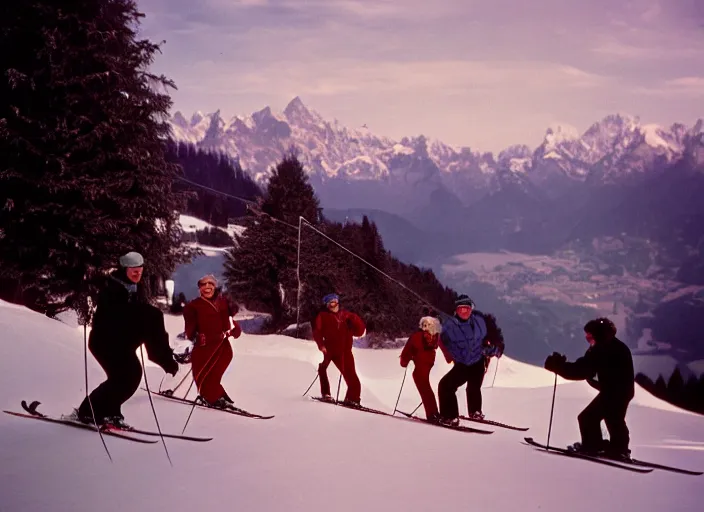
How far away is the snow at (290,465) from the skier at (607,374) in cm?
49

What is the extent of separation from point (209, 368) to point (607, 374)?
5115 mm

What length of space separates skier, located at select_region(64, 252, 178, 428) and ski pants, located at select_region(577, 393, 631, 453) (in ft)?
15.1

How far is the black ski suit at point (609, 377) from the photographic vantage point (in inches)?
303

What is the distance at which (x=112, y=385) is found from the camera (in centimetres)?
720

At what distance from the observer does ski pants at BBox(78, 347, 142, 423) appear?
7191mm

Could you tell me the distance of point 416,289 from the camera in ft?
206

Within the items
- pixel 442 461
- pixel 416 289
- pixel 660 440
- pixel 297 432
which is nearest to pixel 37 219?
pixel 297 432

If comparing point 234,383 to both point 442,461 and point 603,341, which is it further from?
point 603,341

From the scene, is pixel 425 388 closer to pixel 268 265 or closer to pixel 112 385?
pixel 112 385

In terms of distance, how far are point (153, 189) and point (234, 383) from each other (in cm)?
621

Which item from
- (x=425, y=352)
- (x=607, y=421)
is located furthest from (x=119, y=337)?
(x=607, y=421)

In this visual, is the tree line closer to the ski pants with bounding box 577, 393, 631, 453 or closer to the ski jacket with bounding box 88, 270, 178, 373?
the ski pants with bounding box 577, 393, 631, 453

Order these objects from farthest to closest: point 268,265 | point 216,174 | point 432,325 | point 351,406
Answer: point 216,174
point 268,265
point 351,406
point 432,325

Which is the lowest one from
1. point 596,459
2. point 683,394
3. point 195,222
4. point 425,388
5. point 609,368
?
point 683,394
